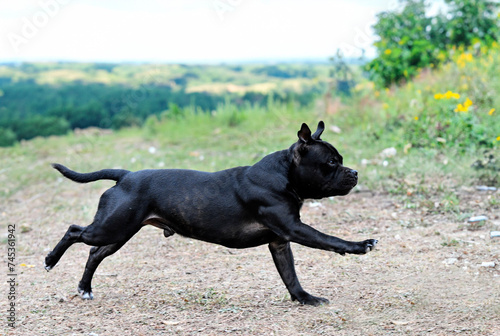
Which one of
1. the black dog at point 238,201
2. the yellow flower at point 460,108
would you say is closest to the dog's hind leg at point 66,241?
the black dog at point 238,201

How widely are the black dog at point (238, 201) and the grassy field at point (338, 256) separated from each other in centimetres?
47

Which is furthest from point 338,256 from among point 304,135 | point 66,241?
point 66,241

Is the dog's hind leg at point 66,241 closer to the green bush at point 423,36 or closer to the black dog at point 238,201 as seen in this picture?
the black dog at point 238,201

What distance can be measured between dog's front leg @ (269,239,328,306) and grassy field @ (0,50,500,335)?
8cm

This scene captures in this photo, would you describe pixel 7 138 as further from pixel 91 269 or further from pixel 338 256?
pixel 338 256

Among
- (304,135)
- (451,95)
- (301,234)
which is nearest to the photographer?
(301,234)

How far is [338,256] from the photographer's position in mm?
5258

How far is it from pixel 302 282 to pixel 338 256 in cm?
75

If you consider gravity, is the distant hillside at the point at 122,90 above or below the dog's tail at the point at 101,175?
below

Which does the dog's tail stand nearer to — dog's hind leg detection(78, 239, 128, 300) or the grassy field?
dog's hind leg detection(78, 239, 128, 300)

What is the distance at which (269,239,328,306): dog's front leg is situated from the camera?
4.10 m

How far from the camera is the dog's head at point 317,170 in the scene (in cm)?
390

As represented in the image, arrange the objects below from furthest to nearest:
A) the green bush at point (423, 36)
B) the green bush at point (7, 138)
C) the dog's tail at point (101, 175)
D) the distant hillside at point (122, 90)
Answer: the distant hillside at point (122, 90)
the green bush at point (7, 138)
the green bush at point (423, 36)
the dog's tail at point (101, 175)

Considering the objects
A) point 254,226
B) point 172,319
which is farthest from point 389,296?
point 172,319
